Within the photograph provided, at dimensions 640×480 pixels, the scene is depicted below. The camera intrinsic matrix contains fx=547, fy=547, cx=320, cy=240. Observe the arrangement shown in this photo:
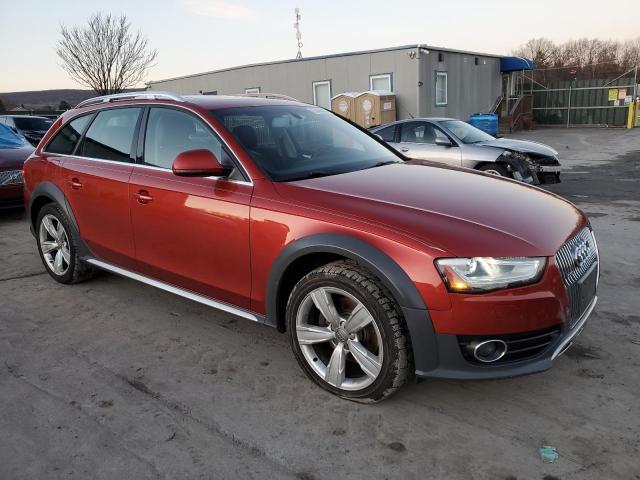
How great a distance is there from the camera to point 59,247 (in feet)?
16.2

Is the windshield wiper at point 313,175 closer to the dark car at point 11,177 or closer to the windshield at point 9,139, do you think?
the dark car at point 11,177

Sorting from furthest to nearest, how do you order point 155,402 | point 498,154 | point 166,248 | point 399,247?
point 498,154 < point 166,248 < point 155,402 < point 399,247

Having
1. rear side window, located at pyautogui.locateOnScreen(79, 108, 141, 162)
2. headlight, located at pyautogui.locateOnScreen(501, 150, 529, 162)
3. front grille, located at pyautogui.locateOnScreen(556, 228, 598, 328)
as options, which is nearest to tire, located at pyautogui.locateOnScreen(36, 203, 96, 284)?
rear side window, located at pyautogui.locateOnScreen(79, 108, 141, 162)

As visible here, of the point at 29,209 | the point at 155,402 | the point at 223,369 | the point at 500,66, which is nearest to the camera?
the point at 155,402

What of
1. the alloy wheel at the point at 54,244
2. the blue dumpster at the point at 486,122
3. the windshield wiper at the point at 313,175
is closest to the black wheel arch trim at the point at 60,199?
the alloy wheel at the point at 54,244

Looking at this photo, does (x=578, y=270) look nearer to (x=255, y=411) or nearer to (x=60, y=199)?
(x=255, y=411)

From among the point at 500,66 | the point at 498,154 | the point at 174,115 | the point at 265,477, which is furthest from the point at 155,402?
the point at 500,66

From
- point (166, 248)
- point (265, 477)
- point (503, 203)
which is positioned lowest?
point (265, 477)

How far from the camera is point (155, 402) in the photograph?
2982 millimetres

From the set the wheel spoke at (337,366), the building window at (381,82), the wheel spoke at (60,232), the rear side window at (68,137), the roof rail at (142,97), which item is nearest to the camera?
the wheel spoke at (337,366)

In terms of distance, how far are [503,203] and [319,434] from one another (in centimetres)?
159

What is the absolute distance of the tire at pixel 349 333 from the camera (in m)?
2.67

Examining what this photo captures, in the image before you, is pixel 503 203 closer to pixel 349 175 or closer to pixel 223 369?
pixel 349 175

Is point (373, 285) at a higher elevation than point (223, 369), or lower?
higher
